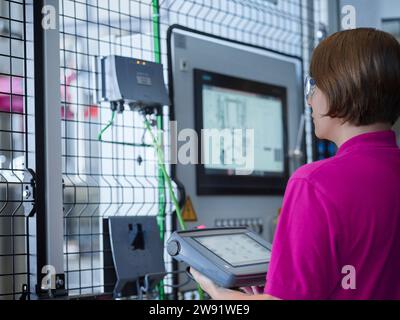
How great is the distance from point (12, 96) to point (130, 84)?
0.38m

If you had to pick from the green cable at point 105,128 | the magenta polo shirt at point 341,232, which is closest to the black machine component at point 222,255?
the magenta polo shirt at point 341,232

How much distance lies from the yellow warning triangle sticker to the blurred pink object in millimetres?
724

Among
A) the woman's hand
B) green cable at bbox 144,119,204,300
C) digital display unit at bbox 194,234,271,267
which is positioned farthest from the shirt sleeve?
green cable at bbox 144,119,204,300

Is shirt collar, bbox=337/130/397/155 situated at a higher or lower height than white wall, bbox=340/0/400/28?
lower

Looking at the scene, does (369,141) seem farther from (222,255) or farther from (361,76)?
(222,255)

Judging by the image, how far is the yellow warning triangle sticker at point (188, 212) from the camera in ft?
6.90

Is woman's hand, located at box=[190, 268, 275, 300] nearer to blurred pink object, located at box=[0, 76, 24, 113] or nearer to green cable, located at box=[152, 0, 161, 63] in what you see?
blurred pink object, located at box=[0, 76, 24, 113]

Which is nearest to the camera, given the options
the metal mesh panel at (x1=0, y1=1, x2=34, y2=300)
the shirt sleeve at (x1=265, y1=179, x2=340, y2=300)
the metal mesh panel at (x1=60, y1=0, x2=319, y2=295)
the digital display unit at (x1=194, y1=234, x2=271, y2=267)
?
the shirt sleeve at (x1=265, y1=179, x2=340, y2=300)

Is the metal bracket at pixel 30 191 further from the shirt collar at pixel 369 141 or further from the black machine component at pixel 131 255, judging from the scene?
the shirt collar at pixel 369 141

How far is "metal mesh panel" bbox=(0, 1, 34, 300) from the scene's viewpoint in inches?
60.2
